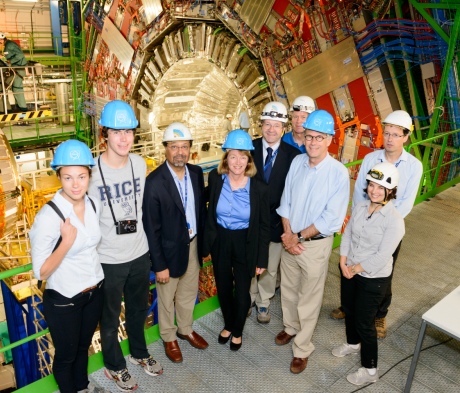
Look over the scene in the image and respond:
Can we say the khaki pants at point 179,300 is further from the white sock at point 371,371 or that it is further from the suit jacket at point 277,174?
the white sock at point 371,371

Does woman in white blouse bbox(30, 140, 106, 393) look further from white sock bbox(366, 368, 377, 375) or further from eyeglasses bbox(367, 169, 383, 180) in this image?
white sock bbox(366, 368, 377, 375)

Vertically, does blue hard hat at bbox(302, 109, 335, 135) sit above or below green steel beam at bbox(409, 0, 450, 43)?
below

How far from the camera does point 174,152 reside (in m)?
2.42

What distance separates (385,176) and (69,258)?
1.65 meters

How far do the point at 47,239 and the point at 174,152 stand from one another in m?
0.84

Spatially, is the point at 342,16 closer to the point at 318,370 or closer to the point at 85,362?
the point at 318,370

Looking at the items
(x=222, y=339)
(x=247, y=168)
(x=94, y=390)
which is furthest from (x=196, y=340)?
(x=247, y=168)

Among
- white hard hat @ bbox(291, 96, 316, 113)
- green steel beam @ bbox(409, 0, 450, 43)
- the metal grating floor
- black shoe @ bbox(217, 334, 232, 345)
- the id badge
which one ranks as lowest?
the metal grating floor

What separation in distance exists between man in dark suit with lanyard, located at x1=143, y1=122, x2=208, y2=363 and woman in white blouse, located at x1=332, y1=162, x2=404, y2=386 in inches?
36.3

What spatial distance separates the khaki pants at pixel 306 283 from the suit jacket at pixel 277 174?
7.5 inches

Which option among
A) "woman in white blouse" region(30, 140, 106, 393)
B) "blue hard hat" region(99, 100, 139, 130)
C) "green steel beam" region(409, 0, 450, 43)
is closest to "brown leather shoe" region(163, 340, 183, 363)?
"woman in white blouse" region(30, 140, 106, 393)

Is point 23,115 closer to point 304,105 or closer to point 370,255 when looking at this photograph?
point 304,105

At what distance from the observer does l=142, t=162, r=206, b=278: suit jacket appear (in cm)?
238

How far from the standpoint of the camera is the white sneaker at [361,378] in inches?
101
